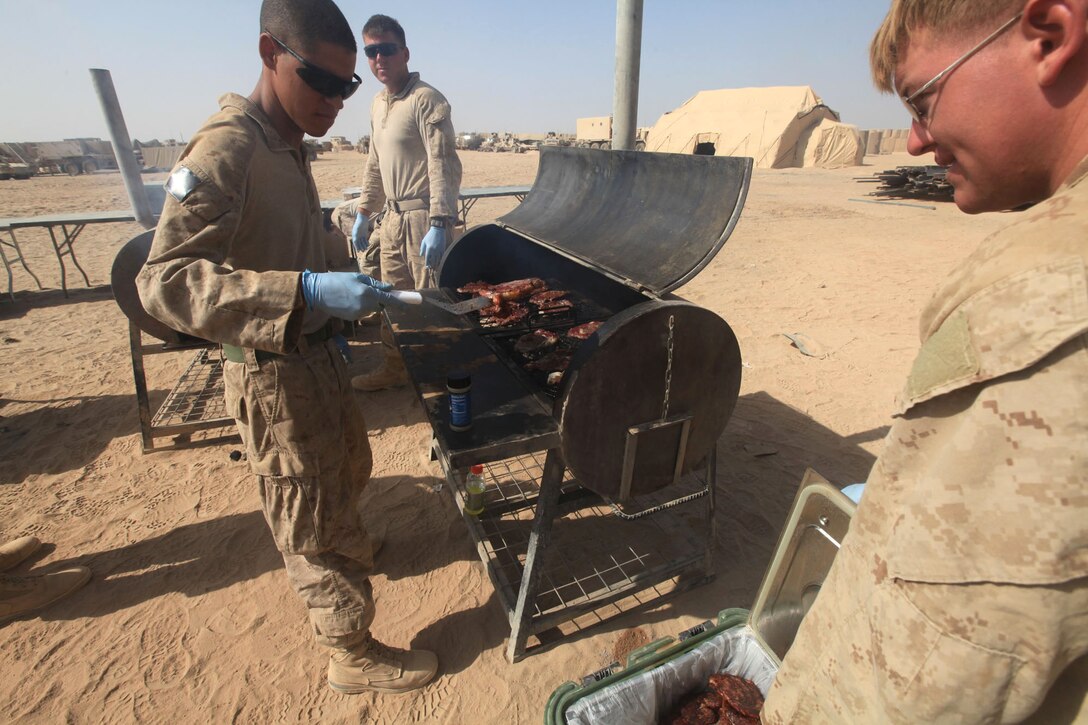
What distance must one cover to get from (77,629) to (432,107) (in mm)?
4352

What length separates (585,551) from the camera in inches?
132

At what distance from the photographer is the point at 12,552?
10.2 ft

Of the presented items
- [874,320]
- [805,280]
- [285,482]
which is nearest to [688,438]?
[285,482]

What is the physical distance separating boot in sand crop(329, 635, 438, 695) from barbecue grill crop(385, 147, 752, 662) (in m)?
0.54

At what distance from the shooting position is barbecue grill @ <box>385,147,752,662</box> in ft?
6.87

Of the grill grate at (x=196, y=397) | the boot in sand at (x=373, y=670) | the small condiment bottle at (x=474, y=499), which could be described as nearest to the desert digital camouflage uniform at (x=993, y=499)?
the boot in sand at (x=373, y=670)

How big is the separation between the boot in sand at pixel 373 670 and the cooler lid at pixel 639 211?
2175 mm

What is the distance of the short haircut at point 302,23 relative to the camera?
1819 mm

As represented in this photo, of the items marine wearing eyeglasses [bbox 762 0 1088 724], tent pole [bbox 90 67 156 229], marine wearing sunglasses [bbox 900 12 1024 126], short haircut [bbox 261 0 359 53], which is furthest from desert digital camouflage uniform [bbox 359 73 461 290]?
tent pole [bbox 90 67 156 229]

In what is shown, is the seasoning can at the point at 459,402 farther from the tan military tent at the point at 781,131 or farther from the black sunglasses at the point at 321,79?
the tan military tent at the point at 781,131

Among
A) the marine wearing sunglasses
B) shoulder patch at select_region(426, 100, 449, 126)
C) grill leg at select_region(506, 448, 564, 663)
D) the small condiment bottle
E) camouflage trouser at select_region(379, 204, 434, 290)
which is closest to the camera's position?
the marine wearing sunglasses

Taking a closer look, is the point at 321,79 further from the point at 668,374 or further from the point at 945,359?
the point at 945,359

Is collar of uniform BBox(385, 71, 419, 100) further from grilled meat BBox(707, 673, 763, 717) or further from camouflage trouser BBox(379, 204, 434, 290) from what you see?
grilled meat BBox(707, 673, 763, 717)

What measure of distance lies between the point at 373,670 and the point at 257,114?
2.49 metres
